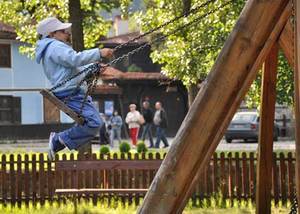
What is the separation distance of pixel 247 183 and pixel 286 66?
5.02 m

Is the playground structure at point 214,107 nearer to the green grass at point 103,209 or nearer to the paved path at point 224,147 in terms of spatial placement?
the green grass at point 103,209

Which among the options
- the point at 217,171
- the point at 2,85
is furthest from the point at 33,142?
the point at 217,171

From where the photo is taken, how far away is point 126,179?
12086 mm

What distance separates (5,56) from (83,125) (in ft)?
105

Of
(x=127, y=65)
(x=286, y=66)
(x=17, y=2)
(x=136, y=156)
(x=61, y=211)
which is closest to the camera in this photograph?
(x=61, y=211)

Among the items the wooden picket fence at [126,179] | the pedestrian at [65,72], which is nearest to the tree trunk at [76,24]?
the wooden picket fence at [126,179]

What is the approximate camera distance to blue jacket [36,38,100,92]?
17.1 ft

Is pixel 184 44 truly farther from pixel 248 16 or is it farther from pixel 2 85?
pixel 2 85

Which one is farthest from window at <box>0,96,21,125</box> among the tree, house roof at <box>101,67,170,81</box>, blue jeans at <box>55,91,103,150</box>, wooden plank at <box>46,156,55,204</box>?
blue jeans at <box>55,91,103,150</box>

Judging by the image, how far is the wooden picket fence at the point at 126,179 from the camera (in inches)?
462

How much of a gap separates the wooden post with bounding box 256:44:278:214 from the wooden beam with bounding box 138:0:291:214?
2.53 m

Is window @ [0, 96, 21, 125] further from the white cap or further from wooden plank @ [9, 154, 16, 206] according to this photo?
the white cap

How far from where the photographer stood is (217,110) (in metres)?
4.22

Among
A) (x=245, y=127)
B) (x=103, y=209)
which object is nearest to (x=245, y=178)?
(x=103, y=209)
